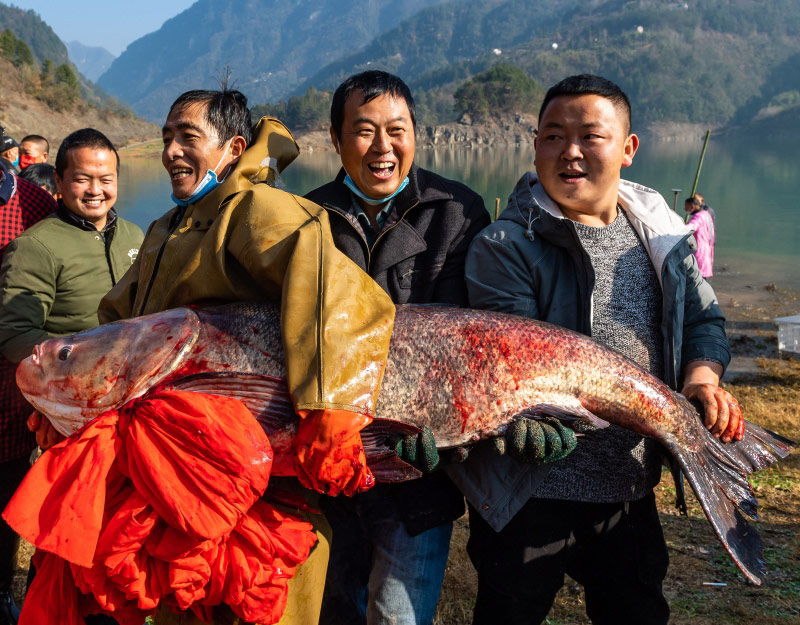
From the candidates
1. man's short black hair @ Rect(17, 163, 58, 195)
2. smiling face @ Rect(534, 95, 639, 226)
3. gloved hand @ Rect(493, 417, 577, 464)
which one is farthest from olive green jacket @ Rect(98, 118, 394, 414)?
man's short black hair @ Rect(17, 163, 58, 195)

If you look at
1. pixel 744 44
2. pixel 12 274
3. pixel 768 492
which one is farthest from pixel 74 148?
pixel 744 44

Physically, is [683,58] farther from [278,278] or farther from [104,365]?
[104,365]

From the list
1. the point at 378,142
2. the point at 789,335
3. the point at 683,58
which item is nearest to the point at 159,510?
the point at 378,142

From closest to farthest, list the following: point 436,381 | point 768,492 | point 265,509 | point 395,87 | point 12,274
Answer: point 265,509 → point 436,381 → point 395,87 → point 12,274 → point 768,492

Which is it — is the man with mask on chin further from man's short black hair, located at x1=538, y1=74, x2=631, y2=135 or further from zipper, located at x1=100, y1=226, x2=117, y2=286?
man's short black hair, located at x1=538, y1=74, x2=631, y2=135

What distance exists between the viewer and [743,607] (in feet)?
11.5

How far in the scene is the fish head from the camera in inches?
84.5

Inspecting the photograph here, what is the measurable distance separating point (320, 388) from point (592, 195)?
1.31 m

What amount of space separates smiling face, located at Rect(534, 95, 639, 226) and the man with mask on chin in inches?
34.3

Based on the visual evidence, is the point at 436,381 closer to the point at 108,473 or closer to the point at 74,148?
the point at 108,473

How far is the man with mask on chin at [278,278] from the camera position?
A: 199 cm

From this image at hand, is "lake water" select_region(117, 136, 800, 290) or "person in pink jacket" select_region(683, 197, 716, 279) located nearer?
"person in pink jacket" select_region(683, 197, 716, 279)

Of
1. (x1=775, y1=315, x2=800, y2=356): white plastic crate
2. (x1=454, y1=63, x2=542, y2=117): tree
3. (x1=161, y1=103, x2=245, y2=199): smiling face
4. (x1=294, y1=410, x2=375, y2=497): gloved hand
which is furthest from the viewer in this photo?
(x1=454, y1=63, x2=542, y2=117): tree

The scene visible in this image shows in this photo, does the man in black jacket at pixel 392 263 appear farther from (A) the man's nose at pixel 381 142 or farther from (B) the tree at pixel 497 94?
(B) the tree at pixel 497 94
